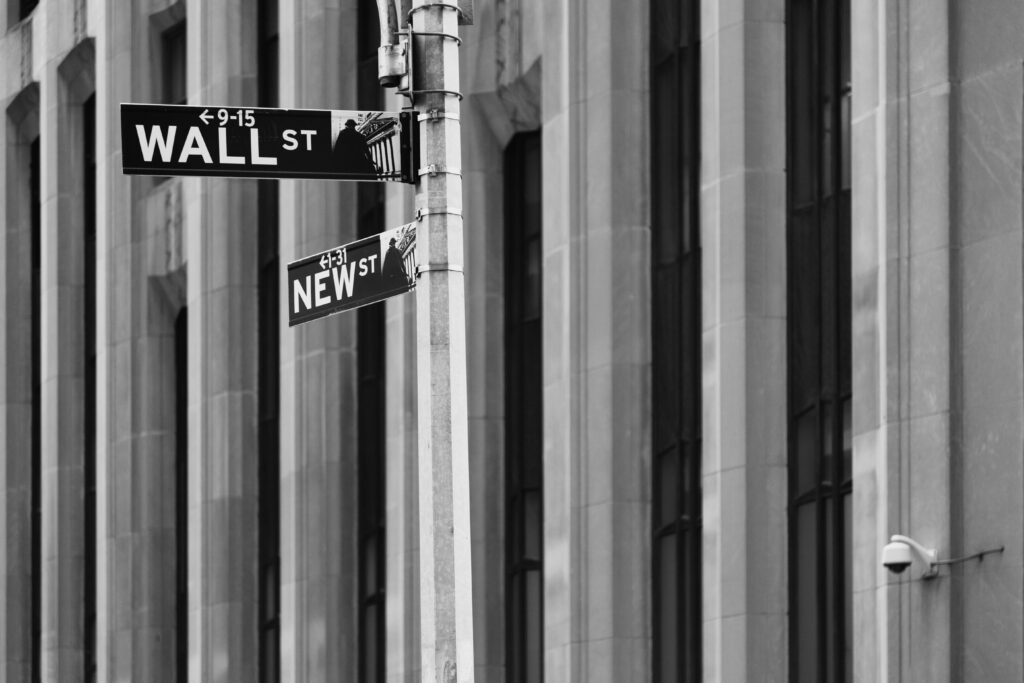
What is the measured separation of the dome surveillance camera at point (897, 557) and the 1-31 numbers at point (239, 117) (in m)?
8.03

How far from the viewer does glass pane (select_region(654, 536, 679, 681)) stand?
24.9m

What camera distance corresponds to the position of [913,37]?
19953 mm

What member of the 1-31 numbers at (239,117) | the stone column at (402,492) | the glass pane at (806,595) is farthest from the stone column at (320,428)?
the 1-31 numbers at (239,117)

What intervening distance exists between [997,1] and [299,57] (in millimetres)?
14974

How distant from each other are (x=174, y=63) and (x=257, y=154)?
87.0ft

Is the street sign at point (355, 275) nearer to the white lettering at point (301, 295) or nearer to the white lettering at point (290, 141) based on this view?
the white lettering at point (301, 295)

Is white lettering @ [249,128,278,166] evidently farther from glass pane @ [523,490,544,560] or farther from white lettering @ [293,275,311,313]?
glass pane @ [523,490,544,560]

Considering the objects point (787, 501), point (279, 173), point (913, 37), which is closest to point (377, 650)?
point (787, 501)

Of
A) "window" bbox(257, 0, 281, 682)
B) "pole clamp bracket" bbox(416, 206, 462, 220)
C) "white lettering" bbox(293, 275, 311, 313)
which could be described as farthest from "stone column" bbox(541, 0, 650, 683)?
"pole clamp bracket" bbox(416, 206, 462, 220)

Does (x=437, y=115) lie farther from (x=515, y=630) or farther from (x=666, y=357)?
(x=515, y=630)

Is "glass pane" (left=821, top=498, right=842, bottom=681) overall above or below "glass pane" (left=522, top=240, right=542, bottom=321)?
below

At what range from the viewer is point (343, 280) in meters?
13.3

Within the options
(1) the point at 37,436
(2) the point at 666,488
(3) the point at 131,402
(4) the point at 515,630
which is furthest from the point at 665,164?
(1) the point at 37,436

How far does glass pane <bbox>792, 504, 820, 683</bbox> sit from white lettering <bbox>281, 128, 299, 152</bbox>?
10695 millimetres
